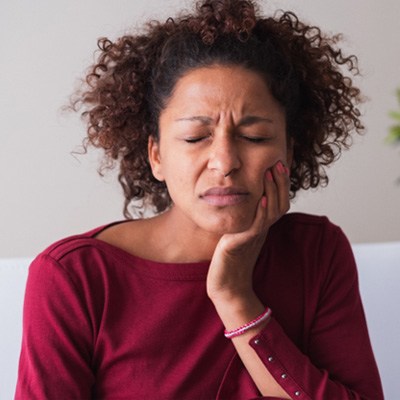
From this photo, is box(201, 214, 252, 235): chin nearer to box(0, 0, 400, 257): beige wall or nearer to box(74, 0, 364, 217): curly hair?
box(74, 0, 364, 217): curly hair

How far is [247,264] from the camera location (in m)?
1.56

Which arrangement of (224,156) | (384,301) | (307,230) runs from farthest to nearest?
1. (384,301)
2. (307,230)
3. (224,156)

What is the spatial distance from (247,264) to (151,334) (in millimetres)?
215

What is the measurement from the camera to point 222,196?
142cm

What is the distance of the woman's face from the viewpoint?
1427 millimetres

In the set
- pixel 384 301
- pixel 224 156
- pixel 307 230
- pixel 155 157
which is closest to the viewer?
pixel 224 156

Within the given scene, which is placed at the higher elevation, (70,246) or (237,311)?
(70,246)

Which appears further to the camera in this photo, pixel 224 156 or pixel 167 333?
pixel 167 333

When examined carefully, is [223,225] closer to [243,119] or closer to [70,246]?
[243,119]

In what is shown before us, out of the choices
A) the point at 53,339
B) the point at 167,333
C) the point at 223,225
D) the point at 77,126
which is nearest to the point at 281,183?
the point at 223,225

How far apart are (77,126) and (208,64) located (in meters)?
0.96

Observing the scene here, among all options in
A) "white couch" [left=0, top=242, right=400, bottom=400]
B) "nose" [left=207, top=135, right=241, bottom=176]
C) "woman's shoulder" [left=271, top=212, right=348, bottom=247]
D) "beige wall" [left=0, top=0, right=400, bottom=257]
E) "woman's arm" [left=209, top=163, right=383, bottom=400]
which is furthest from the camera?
"beige wall" [left=0, top=0, right=400, bottom=257]

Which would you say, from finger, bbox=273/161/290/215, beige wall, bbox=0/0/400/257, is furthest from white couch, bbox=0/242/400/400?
finger, bbox=273/161/290/215

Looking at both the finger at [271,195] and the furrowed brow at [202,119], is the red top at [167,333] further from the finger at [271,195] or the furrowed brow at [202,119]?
the furrowed brow at [202,119]
